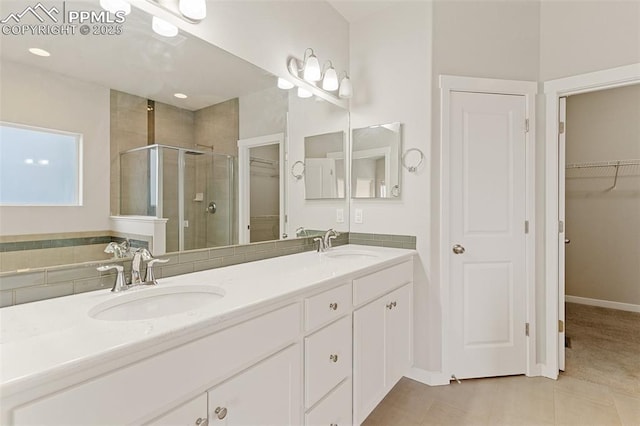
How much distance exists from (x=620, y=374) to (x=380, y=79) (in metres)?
2.68

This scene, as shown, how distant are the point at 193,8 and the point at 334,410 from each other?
1.86m

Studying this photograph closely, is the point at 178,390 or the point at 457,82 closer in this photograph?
the point at 178,390

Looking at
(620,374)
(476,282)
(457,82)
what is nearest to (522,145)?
(457,82)

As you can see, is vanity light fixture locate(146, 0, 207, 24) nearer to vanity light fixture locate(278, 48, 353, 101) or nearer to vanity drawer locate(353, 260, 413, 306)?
vanity light fixture locate(278, 48, 353, 101)

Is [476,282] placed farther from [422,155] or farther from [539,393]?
[422,155]

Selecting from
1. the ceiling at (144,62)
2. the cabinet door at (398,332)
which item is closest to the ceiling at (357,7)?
the ceiling at (144,62)

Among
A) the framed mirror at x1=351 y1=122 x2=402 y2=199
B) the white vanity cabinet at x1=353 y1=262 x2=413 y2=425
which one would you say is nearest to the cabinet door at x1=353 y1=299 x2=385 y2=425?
the white vanity cabinet at x1=353 y1=262 x2=413 y2=425

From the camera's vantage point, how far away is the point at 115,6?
127 cm

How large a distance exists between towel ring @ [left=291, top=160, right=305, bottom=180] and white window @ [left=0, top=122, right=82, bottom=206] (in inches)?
48.9

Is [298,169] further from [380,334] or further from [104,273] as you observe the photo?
[104,273]

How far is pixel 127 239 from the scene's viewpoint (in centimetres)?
135

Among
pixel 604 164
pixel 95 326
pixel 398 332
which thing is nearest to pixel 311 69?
pixel 398 332

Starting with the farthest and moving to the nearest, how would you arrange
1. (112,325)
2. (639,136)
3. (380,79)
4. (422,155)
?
1. (639,136)
2. (380,79)
3. (422,155)
4. (112,325)

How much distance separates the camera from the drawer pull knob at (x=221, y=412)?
101 cm
